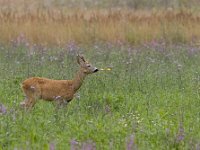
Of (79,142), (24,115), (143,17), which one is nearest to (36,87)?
(24,115)

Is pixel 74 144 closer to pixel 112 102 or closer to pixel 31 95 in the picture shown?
pixel 31 95

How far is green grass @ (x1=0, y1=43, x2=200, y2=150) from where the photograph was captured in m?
6.96

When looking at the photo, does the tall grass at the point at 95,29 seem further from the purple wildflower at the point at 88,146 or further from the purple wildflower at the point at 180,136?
the purple wildflower at the point at 88,146

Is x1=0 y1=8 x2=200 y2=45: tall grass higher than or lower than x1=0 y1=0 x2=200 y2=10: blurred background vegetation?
higher

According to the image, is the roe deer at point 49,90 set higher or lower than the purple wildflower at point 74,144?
lower

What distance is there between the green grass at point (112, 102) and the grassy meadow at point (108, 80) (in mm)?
11

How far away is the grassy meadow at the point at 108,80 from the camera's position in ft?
23.2

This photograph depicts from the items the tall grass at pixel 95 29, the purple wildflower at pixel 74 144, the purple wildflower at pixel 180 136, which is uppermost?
the purple wildflower at pixel 74 144

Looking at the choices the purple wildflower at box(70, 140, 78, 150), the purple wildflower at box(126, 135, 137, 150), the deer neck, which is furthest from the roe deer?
the purple wildflower at box(126, 135, 137, 150)

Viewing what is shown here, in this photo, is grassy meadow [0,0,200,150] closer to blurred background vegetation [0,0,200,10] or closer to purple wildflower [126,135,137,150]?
purple wildflower [126,135,137,150]

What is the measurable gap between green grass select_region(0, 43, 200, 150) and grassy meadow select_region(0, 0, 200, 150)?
0.04 feet

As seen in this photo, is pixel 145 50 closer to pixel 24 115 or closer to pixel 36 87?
pixel 36 87

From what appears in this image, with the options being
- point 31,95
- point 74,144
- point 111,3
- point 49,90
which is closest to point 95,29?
point 49,90

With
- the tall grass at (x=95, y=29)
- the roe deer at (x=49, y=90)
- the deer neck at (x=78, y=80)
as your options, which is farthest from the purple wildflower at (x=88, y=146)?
the tall grass at (x=95, y=29)
